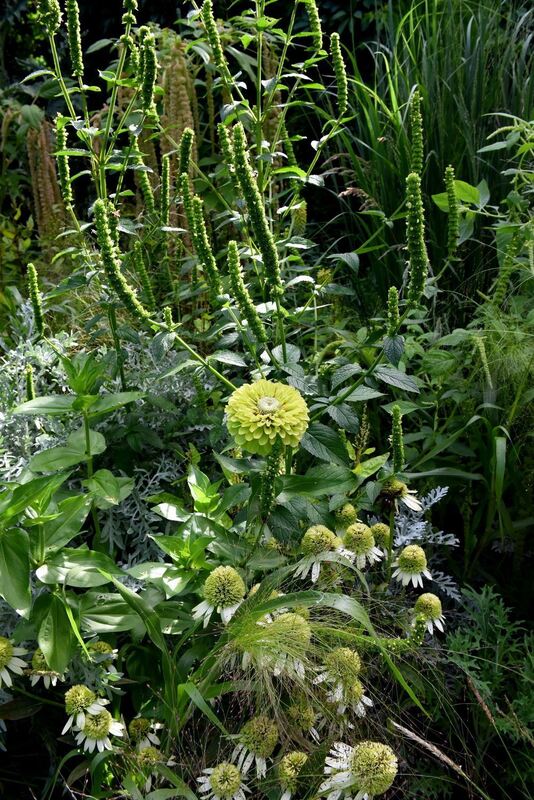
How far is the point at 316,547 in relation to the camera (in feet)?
5.64

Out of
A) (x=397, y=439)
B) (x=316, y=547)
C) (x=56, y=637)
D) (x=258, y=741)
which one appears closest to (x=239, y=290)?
(x=397, y=439)

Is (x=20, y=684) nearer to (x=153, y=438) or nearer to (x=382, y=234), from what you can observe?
(x=153, y=438)

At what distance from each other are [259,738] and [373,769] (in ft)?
0.70

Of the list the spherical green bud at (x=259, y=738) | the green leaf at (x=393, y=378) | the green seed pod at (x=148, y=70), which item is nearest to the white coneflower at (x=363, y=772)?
the spherical green bud at (x=259, y=738)

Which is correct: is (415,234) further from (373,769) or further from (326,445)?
(373,769)

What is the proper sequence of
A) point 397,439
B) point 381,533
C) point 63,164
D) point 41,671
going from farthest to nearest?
point 63,164 → point 381,533 → point 397,439 → point 41,671

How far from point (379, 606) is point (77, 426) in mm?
956

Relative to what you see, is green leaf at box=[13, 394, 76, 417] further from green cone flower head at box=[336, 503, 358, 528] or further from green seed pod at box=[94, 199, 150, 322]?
green cone flower head at box=[336, 503, 358, 528]

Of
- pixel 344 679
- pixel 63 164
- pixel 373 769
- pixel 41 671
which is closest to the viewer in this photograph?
pixel 373 769

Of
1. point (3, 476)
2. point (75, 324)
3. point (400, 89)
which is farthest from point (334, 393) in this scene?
point (400, 89)

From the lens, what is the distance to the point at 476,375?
97.4 inches

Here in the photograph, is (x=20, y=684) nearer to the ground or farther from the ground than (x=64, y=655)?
nearer to the ground

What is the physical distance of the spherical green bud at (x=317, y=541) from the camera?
1719mm

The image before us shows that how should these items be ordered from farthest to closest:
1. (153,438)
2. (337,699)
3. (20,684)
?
(153,438)
(20,684)
(337,699)
